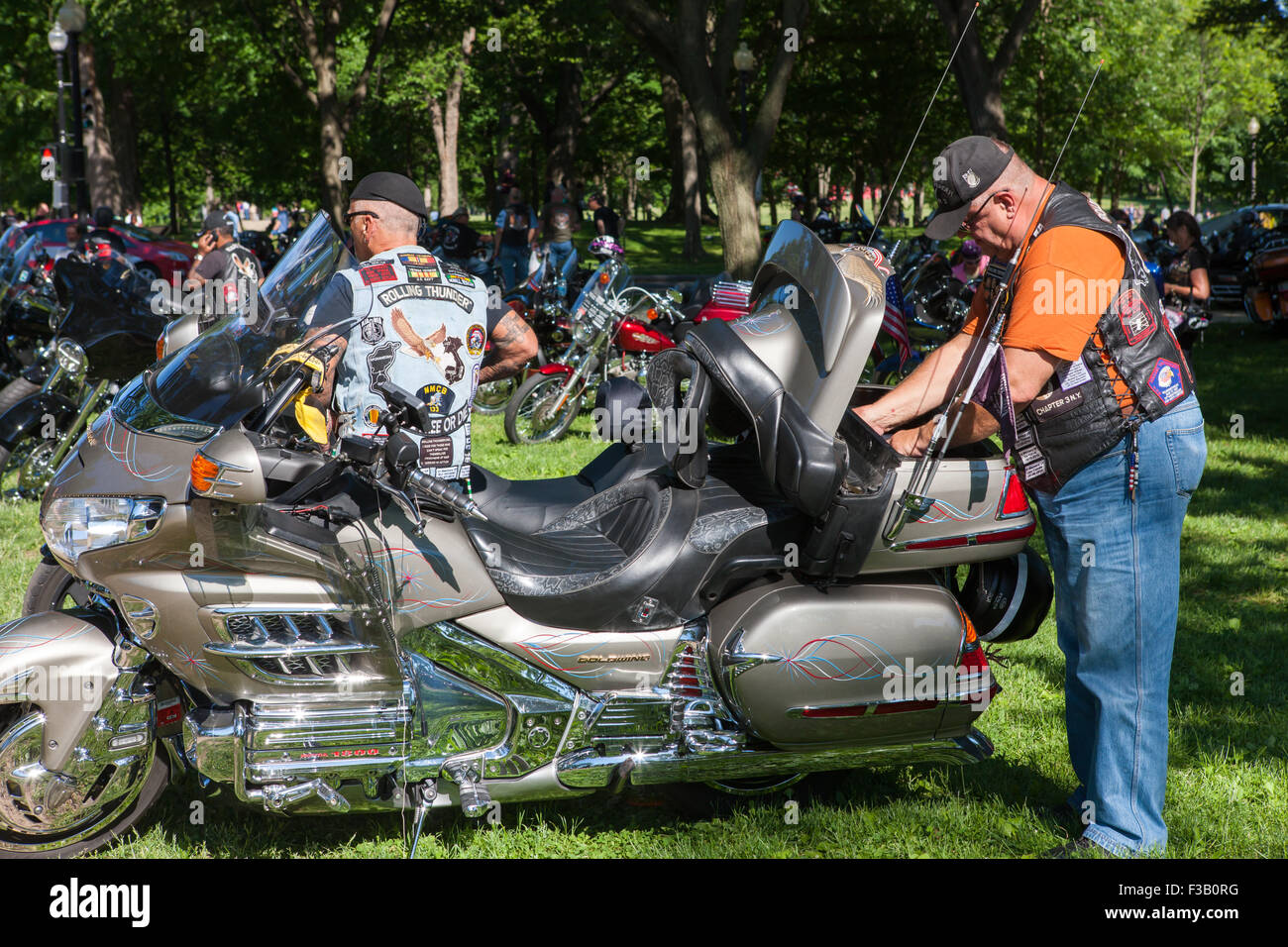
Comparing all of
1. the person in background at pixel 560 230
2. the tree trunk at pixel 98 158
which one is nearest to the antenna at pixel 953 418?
the person in background at pixel 560 230

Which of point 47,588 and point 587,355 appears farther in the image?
point 587,355

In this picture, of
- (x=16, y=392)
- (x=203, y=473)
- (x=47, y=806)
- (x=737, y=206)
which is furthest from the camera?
(x=737, y=206)

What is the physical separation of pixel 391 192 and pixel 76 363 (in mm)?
3486

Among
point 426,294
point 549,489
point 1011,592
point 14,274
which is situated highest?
point 14,274

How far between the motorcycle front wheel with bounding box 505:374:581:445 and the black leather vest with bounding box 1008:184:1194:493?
6599 millimetres

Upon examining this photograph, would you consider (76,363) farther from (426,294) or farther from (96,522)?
(96,522)

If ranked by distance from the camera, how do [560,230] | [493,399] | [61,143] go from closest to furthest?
[493,399] → [560,230] → [61,143]

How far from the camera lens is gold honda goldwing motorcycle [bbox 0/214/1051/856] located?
2938 millimetres

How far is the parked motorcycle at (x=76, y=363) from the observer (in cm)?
677

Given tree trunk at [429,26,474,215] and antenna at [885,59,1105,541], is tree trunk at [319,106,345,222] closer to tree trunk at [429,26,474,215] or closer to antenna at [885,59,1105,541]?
tree trunk at [429,26,474,215]

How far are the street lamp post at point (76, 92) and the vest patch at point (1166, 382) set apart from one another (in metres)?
17.8

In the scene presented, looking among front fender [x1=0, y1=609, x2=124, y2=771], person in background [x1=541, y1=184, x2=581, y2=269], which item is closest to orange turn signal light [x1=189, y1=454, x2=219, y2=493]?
front fender [x1=0, y1=609, x2=124, y2=771]

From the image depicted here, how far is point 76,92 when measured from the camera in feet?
55.4

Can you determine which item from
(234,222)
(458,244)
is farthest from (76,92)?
(234,222)
